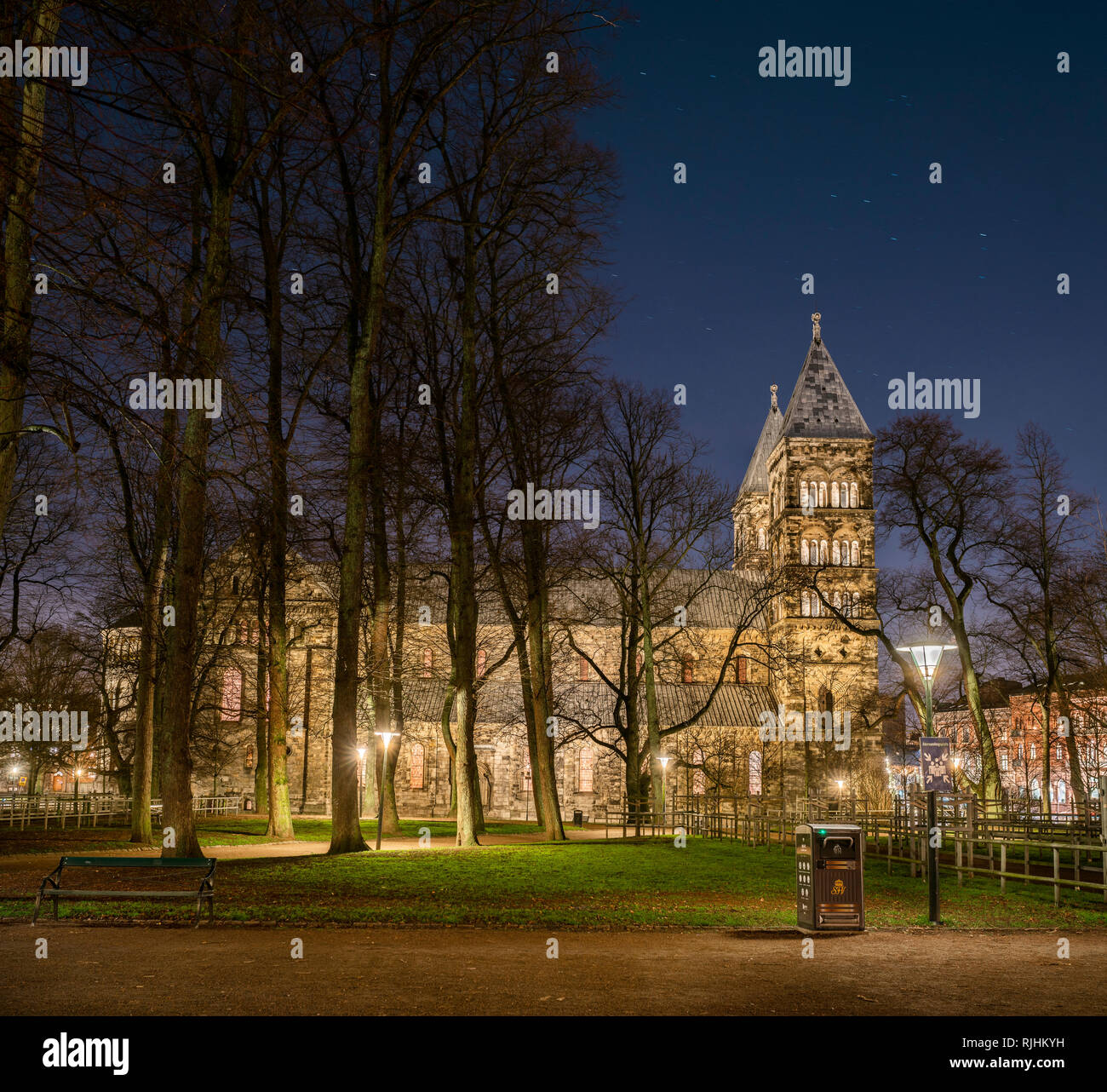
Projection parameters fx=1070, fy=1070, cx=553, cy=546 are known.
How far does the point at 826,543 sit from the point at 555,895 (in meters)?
53.1

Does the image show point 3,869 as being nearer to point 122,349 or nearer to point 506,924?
point 506,924

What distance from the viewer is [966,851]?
24.3 m

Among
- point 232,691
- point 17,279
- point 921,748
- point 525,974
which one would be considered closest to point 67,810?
point 232,691

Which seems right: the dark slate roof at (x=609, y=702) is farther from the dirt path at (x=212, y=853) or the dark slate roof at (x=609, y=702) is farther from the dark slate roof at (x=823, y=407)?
the dirt path at (x=212, y=853)

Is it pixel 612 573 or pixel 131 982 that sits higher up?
pixel 612 573

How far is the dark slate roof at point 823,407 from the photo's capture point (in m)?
66.8

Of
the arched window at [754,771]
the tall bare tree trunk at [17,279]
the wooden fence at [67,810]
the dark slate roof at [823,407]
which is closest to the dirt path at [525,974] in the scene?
the tall bare tree trunk at [17,279]

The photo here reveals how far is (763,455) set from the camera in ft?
271

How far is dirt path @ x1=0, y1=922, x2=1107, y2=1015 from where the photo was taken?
7973 millimetres

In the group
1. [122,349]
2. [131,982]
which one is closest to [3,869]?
[131,982]

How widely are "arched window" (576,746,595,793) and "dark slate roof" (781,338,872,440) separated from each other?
23337mm

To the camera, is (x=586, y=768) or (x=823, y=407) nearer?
(x=586, y=768)

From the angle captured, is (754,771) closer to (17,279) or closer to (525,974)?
(525,974)
